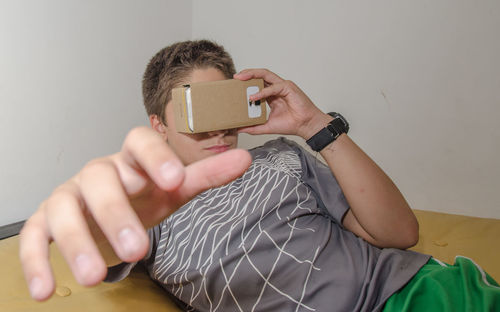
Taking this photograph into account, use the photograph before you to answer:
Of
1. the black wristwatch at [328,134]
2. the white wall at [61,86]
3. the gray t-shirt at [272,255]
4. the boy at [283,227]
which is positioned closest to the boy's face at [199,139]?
the boy at [283,227]

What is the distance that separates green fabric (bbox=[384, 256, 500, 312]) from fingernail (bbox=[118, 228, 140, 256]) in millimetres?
532

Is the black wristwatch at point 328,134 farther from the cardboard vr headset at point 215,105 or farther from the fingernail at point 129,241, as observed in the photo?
the fingernail at point 129,241

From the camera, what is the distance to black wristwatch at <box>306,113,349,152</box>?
0.77m

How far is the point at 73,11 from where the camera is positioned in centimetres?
106

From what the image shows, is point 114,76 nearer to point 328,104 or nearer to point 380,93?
point 328,104

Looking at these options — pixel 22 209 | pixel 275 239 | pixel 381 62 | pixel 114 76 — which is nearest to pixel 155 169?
pixel 275 239

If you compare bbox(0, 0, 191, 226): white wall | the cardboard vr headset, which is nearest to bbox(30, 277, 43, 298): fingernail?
the cardboard vr headset

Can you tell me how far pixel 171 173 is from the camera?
0.28m

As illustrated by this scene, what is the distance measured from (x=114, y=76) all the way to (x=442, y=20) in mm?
1159

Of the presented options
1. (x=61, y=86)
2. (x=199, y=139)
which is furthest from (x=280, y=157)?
(x=61, y=86)

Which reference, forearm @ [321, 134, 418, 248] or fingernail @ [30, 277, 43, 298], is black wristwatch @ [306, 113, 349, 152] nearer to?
forearm @ [321, 134, 418, 248]

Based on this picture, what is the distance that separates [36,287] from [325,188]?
2.11 feet

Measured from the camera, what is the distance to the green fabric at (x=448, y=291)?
59cm

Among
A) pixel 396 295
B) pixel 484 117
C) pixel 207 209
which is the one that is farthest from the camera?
pixel 484 117
